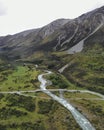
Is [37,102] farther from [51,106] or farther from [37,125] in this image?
[37,125]

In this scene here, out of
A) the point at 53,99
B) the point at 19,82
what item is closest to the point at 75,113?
the point at 53,99

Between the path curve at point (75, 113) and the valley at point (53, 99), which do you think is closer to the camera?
the path curve at point (75, 113)

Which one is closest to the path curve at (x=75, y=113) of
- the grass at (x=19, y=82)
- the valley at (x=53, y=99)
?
the valley at (x=53, y=99)

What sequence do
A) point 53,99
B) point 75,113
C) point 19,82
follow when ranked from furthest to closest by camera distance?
point 19,82, point 53,99, point 75,113

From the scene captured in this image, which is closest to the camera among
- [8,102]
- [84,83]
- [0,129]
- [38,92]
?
[0,129]

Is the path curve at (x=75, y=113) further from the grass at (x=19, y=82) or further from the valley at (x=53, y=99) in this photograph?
the grass at (x=19, y=82)

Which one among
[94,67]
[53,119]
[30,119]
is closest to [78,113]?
[53,119]

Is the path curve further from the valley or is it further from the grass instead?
the grass

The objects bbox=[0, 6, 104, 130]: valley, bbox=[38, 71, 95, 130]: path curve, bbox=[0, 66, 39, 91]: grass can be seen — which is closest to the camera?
bbox=[38, 71, 95, 130]: path curve

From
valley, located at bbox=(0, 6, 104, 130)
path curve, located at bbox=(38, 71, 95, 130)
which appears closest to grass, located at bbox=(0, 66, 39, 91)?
valley, located at bbox=(0, 6, 104, 130)

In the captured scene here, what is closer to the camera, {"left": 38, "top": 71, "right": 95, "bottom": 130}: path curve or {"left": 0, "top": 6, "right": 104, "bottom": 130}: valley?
{"left": 38, "top": 71, "right": 95, "bottom": 130}: path curve

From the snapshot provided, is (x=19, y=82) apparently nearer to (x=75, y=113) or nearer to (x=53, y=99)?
(x=53, y=99)
